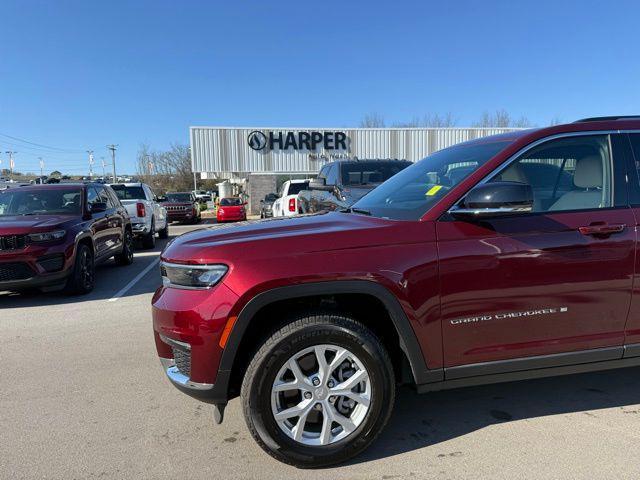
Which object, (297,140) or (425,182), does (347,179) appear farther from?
(297,140)

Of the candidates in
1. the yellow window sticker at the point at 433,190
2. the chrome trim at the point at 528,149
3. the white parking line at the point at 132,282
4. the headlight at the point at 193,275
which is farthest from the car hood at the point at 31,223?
the chrome trim at the point at 528,149

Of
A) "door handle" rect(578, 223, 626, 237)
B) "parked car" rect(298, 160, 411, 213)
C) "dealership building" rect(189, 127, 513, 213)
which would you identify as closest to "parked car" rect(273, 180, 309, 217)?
"parked car" rect(298, 160, 411, 213)

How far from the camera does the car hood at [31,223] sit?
6.33 metres

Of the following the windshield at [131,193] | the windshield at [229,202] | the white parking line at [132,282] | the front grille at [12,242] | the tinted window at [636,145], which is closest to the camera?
the tinted window at [636,145]

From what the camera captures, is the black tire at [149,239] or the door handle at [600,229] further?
the black tire at [149,239]

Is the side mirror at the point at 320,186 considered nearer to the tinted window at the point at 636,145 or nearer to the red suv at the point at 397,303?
the red suv at the point at 397,303

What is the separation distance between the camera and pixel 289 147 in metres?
27.4

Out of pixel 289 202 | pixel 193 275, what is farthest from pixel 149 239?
pixel 193 275

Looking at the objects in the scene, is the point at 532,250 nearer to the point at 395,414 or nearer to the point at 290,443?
the point at 395,414

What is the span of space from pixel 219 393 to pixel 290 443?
0.48 meters

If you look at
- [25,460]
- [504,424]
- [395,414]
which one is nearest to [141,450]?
[25,460]

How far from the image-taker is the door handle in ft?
9.33

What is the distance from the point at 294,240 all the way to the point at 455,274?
935mm

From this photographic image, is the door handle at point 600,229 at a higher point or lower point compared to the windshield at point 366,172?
lower
